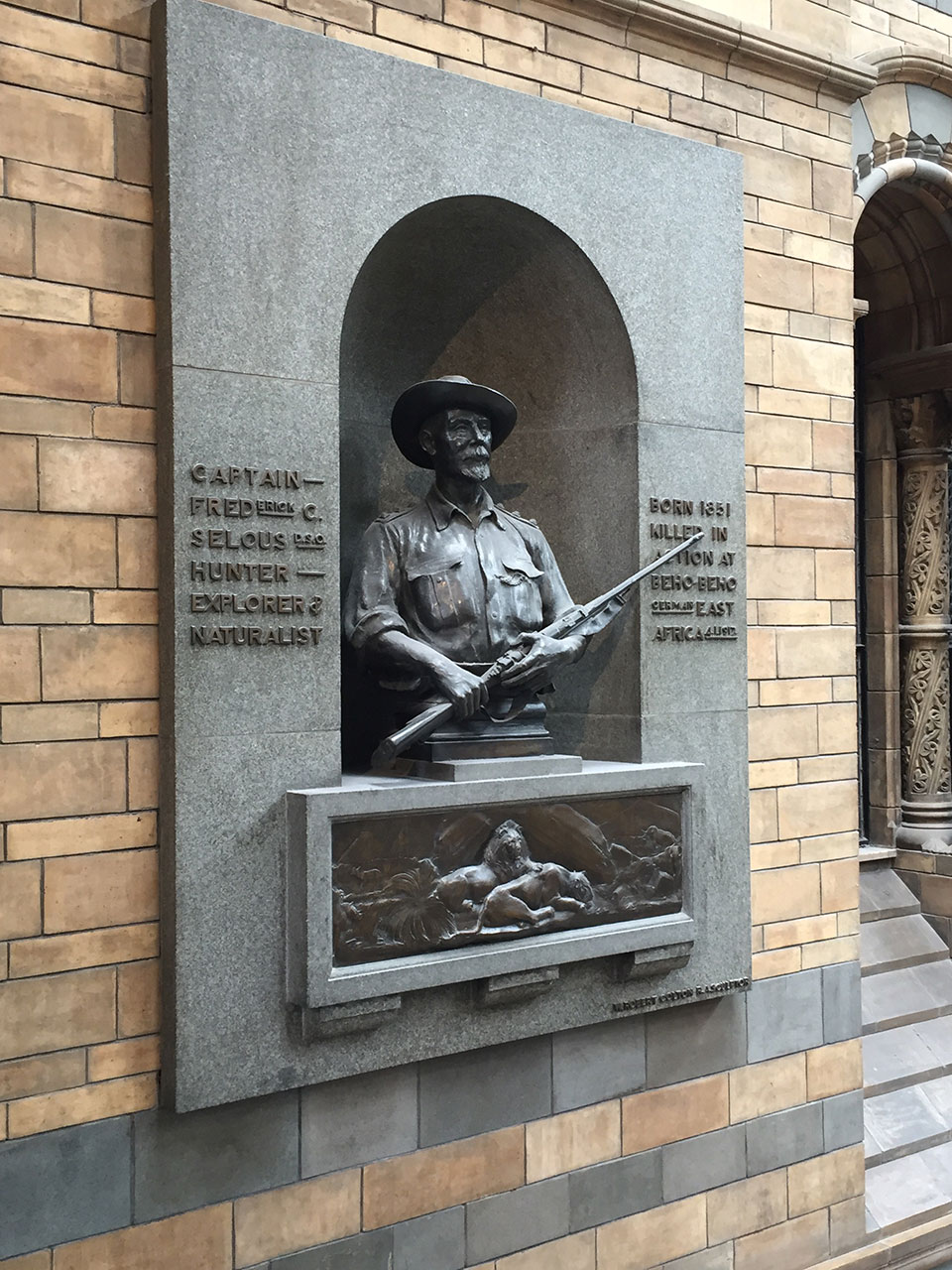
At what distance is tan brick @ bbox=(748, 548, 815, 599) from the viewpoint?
5430 mm

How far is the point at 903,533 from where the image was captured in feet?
27.5

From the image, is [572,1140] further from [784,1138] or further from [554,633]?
[554,633]

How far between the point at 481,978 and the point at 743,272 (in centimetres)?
312

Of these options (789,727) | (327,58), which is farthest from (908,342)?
(327,58)

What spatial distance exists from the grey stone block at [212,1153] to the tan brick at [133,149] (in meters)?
2.93

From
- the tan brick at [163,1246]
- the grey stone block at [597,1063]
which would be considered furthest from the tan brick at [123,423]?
the grey stone block at [597,1063]

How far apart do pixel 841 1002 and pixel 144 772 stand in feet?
11.2

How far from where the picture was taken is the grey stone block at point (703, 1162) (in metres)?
5.09

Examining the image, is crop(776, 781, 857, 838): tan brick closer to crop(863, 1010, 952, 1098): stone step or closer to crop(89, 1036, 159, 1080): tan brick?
crop(863, 1010, 952, 1098): stone step

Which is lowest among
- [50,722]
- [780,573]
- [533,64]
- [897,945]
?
[897,945]

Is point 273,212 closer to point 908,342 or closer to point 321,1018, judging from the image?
point 321,1018

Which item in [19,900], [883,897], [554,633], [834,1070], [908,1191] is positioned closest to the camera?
[19,900]

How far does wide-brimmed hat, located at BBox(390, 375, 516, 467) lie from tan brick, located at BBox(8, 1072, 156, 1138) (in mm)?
2468

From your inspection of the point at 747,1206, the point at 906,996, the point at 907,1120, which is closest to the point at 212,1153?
the point at 747,1206
